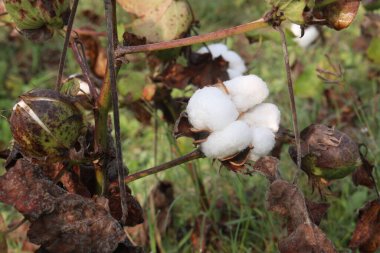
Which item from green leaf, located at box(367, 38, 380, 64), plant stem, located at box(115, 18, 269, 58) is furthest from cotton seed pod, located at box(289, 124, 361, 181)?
green leaf, located at box(367, 38, 380, 64)

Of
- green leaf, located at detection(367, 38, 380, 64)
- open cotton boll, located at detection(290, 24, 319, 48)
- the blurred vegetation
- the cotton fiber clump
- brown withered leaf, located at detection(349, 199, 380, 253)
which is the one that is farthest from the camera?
open cotton boll, located at detection(290, 24, 319, 48)

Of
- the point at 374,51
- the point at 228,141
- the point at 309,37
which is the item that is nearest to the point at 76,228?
the point at 228,141

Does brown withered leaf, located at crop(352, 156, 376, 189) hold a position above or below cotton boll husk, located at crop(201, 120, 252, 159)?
below

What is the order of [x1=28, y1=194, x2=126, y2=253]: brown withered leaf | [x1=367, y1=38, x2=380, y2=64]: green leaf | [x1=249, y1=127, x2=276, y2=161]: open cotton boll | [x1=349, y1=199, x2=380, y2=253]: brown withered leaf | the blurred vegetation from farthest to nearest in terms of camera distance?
[x1=367, y1=38, x2=380, y2=64]: green leaf
the blurred vegetation
[x1=349, y1=199, x2=380, y2=253]: brown withered leaf
[x1=249, y1=127, x2=276, y2=161]: open cotton boll
[x1=28, y1=194, x2=126, y2=253]: brown withered leaf

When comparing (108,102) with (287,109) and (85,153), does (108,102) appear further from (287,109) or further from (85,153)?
(287,109)

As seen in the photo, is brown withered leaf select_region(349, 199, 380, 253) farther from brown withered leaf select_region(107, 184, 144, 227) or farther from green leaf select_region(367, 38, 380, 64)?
green leaf select_region(367, 38, 380, 64)

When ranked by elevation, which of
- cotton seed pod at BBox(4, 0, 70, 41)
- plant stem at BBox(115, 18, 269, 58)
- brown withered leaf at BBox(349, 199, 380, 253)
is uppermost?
cotton seed pod at BBox(4, 0, 70, 41)

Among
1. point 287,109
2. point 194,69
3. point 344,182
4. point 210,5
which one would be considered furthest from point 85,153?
point 210,5

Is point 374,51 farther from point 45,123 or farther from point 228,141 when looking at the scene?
point 45,123
